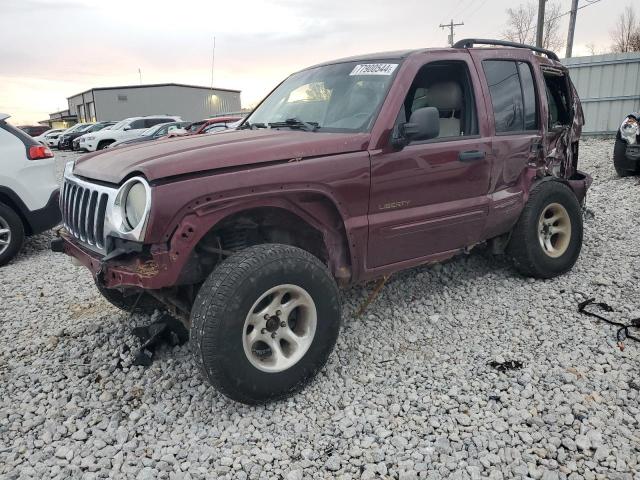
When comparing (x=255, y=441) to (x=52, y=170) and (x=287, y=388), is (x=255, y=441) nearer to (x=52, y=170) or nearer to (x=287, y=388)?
(x=287, y=388)

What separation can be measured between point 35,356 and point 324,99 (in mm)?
2790

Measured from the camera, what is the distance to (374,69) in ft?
11.7

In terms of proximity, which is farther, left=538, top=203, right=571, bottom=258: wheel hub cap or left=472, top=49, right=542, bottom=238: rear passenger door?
left=538, top=203, right=571, bottom=258: wheel hub cap

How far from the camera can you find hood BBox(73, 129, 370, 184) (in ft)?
8.64


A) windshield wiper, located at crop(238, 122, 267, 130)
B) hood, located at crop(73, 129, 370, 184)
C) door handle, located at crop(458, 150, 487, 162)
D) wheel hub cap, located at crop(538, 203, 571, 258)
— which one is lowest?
wheel hub cap, located at crop(538, 203, 571, 258)

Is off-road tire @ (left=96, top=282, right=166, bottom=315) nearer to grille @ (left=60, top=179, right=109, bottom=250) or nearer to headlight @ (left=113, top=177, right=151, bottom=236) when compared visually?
grille @ (left=60, top=179, right=109, bottom=250)

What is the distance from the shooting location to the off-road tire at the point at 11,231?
5730 millimetres

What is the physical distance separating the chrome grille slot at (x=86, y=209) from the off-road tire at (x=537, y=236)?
3.31 metres

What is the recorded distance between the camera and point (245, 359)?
8.92ft

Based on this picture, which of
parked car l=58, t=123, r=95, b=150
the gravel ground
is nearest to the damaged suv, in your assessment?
the gravel ground

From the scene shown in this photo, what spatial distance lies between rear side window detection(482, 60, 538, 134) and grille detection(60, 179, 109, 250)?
293 cm

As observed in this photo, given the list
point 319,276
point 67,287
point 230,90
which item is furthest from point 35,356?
point 230,90

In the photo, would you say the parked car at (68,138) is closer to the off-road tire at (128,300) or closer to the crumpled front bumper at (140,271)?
the off-road tire at (128,300)

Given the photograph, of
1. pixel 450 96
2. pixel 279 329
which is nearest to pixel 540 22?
pixel 450 96
